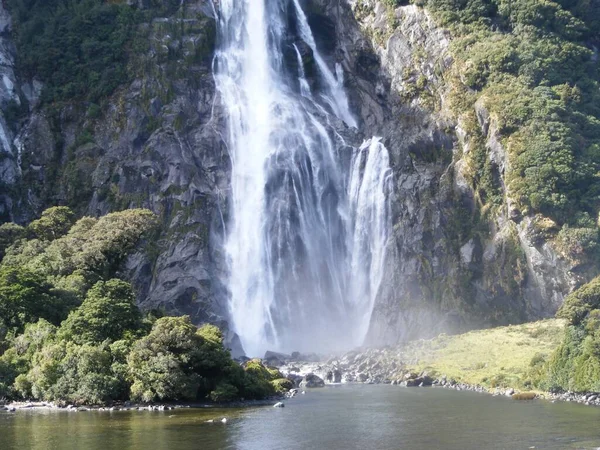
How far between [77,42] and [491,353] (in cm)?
7475

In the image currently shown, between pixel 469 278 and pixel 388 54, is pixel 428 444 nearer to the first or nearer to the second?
pixel 469 278

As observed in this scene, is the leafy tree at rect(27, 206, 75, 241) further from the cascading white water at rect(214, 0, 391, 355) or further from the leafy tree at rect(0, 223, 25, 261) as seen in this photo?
the cascading white water at rect(214, 0, 391, 355)

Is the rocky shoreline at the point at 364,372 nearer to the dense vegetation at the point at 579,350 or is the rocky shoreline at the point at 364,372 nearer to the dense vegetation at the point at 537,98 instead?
the dense vegetation at the point at 579,350

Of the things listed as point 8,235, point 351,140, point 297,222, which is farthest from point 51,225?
point 351,140

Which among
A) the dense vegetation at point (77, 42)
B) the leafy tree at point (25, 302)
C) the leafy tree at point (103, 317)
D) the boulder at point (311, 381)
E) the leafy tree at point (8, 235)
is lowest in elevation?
the boulder at point (311, 381)

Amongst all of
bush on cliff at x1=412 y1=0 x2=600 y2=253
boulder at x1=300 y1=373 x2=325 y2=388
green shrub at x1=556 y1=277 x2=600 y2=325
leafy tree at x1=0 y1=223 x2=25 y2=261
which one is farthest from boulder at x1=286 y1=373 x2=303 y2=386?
bush on cliff at x1=412 y1=0 x2=600 y2=253

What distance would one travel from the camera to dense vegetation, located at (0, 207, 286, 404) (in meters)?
57.0

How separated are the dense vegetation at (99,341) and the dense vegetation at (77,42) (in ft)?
144

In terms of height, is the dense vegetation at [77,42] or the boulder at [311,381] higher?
the dense vegetation at [77,42]

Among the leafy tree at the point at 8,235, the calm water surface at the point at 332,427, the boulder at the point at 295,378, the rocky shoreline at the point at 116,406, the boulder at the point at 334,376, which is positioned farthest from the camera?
the leafy tree at the point at 8,235

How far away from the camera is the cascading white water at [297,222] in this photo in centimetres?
9700

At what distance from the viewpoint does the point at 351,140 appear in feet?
354

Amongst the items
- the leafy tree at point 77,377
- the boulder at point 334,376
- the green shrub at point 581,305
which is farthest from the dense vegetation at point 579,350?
the leafy tree at point 77,377

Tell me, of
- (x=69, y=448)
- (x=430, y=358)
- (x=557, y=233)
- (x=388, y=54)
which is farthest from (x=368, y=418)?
(x=388, y=54)
